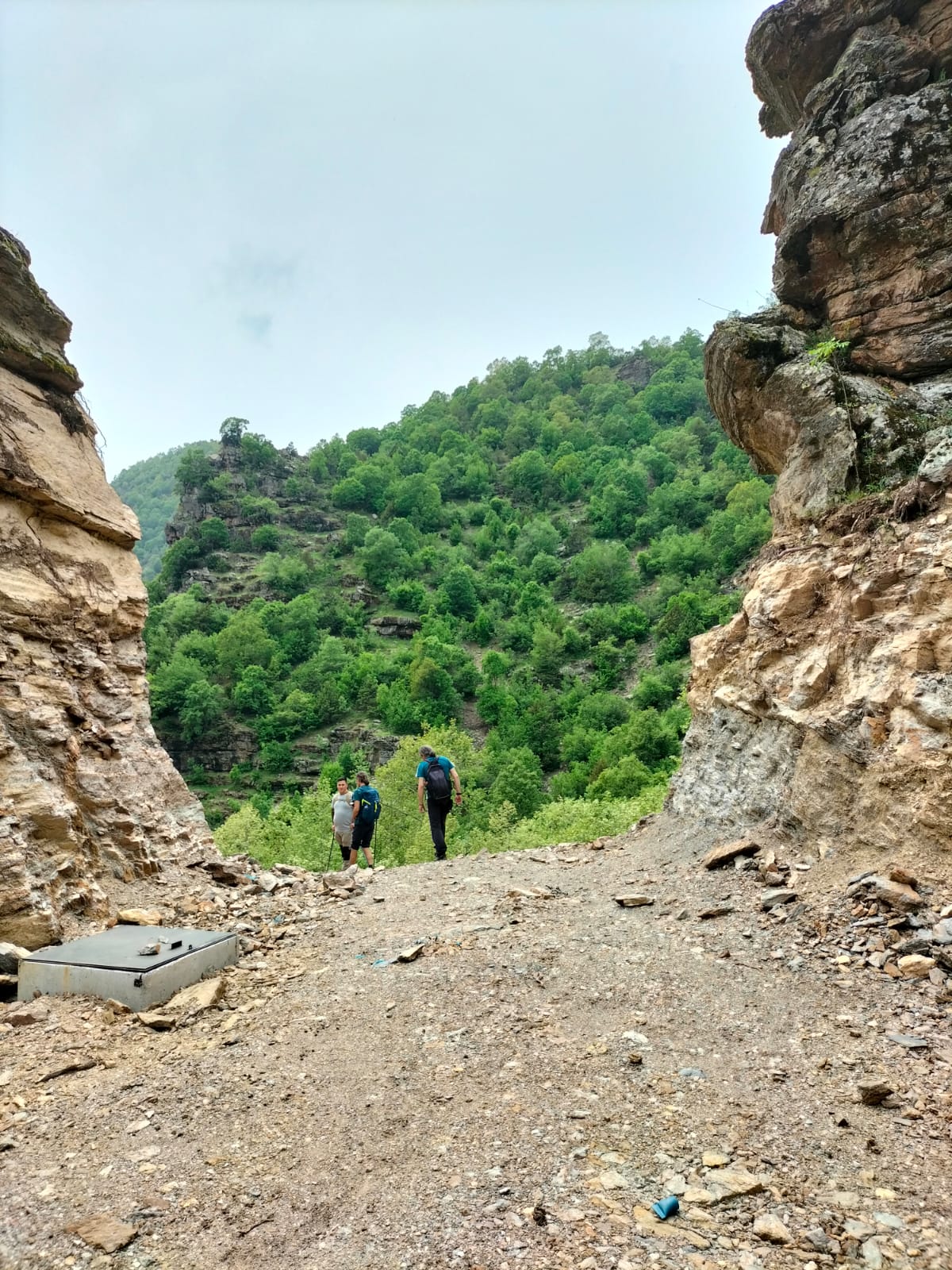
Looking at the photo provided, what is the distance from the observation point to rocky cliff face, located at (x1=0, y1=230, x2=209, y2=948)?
230 inches

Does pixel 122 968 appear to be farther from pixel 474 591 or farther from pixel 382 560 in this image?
pixel 382 560

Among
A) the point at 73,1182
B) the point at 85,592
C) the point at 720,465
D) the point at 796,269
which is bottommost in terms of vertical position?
the point at 73,1182

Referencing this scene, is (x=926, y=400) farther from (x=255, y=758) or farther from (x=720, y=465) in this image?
(x=720, y=465)

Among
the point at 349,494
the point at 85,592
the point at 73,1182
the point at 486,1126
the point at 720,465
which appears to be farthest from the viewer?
the point at 349,494

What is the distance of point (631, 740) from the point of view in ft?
141

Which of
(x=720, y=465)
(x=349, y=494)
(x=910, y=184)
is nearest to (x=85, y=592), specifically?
(x=910, y=184)

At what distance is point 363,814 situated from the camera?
10781 mm

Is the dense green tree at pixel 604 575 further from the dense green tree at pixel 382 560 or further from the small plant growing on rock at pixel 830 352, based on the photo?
the small plant growing on rock at pixel 830 352

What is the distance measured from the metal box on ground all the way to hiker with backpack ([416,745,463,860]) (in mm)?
4927

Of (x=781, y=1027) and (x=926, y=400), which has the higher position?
(x=926, y=400)

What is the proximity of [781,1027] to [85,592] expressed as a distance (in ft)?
26.7

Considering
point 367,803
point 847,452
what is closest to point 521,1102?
point 367,803

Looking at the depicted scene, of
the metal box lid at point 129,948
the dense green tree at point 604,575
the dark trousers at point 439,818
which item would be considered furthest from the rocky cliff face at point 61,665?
the dense green tree at point 604,575

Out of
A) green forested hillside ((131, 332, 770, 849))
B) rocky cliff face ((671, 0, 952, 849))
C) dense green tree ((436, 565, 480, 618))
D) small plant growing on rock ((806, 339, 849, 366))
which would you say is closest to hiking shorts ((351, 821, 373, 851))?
→ rocky cliff face ((671, 0, 952, 849))
